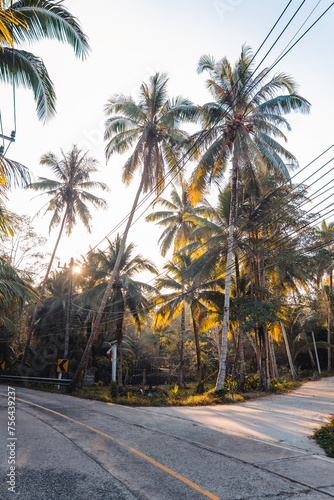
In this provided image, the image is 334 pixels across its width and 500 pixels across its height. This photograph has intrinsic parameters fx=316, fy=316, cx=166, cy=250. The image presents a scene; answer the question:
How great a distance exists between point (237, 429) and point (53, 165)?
21.4 meters

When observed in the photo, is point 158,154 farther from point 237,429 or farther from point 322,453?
point 322,453

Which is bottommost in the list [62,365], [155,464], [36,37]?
[155,464]

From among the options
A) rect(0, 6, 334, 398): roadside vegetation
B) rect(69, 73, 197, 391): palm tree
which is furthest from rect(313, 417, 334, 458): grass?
rect(69, 73, 197, 391): palm tree

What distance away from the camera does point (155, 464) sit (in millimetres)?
5000

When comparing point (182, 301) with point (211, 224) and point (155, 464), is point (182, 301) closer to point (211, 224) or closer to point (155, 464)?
point (211, 224)

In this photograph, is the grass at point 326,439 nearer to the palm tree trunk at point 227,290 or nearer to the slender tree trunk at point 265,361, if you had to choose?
the palm tree trunk at point 227,290

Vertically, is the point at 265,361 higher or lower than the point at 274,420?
higher

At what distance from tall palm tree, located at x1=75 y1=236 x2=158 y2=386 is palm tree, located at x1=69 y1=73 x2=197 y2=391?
4.31m

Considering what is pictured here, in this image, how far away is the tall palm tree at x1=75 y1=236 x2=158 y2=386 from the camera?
69.1 ft

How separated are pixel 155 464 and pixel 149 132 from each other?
15.6 m

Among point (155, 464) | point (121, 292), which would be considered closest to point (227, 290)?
point (121, 292)

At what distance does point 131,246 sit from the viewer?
2302 cm

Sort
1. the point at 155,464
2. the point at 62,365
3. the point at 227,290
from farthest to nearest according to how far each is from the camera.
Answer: the point at 62,365, the point at 227,290, the point at 155,464

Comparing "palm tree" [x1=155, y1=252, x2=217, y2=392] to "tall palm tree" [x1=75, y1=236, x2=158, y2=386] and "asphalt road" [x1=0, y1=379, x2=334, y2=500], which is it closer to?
"tall palm tree" [x1=75, y1=236, x2=158, y2=386]
